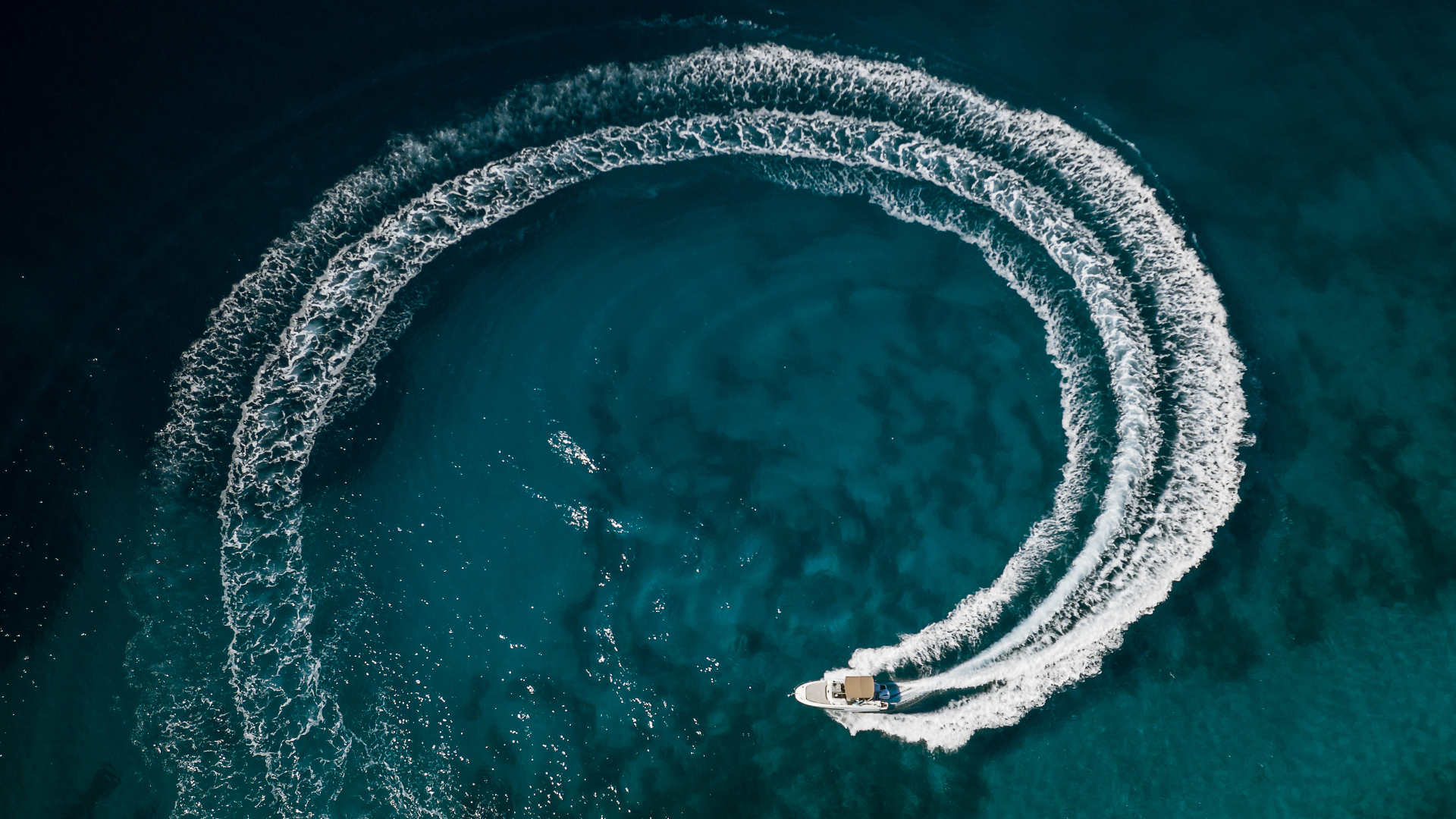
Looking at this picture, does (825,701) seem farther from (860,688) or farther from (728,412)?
(728,412)

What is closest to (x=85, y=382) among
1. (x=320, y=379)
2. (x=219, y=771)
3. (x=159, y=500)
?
(x=159, y=500)

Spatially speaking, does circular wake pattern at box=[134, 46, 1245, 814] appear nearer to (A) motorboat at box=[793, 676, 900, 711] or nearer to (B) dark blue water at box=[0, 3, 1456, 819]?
(B) dark blue water at box=[0, 3, 1456, 819]

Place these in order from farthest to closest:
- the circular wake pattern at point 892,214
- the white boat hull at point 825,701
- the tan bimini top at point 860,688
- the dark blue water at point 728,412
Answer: the circular wake pattern at point 892,214, the dark blue water at point 728,412, the white boat hull at point 825,701, the tan bimini top at point 860,688

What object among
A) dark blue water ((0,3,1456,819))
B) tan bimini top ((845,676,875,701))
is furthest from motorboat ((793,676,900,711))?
dark blue water ((0,3,1456,819))

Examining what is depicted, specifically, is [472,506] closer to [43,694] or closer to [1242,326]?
[43,694]

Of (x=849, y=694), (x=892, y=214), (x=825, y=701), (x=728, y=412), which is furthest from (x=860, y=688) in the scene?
→ (x=892, y=214)

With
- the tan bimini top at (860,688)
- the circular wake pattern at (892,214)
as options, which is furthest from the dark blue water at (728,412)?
the tan bimini top at (860,688)

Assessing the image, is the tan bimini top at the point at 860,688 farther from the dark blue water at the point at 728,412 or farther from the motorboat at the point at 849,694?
the dark blue water at the point at 728,412
